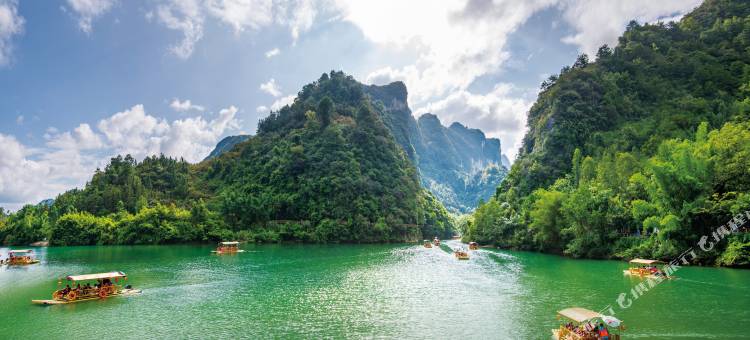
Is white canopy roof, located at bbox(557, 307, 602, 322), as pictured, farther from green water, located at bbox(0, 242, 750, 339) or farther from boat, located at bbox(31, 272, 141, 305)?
boat, located at bbox(31, 272, 141, 305)

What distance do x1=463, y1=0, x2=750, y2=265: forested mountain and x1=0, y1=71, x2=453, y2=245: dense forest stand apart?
87.9 feet

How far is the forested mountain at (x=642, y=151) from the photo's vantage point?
39.4 meters

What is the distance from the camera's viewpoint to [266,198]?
318ft

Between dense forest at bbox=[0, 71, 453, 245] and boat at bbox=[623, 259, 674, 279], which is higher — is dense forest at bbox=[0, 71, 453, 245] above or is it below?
above

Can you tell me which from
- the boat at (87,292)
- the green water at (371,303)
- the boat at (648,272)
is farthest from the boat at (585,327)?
the boat at (87,292)

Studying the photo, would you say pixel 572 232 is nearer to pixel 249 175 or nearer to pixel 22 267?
pixel 22 267

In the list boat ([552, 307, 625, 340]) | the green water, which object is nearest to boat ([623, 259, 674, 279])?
the green water

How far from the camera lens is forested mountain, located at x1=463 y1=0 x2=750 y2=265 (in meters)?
39.4

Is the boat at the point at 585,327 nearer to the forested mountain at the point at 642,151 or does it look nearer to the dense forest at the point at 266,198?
the forested mountain at the point at 642,151

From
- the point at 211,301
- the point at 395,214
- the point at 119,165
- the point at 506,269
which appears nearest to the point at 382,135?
the point at 395,214

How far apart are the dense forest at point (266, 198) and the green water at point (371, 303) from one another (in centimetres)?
4350

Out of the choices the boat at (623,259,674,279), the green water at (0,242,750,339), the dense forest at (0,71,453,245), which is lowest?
the green water at (0,242,750,339)

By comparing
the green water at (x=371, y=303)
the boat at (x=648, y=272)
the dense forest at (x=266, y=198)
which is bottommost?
the green water at (x=371, y=303)

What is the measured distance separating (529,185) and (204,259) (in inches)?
2262
